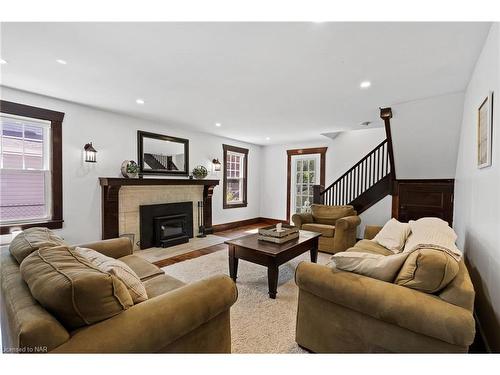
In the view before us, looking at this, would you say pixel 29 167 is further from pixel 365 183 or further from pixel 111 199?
pixel 365 183

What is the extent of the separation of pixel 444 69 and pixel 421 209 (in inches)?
108

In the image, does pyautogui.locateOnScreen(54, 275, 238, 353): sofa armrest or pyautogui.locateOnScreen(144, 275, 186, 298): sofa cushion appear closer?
pyautogui.locateOnScreen(54, 275, 238, 353): sofa armrest

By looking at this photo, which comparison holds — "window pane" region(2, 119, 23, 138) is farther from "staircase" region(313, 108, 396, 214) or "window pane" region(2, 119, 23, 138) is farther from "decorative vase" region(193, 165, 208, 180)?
"staircase" region(313, 108, 396, 214)

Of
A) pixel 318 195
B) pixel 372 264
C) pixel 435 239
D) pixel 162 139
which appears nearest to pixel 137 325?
pixel 372 264

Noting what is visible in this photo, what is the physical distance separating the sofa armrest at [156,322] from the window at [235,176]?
499 centimetres

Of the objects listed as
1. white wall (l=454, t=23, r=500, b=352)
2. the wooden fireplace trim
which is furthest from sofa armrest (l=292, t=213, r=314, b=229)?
the wooden fireplace trim

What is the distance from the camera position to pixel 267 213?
7395mm

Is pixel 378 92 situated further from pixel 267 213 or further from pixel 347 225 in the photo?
pixel 267 213

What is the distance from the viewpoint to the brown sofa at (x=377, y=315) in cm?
124

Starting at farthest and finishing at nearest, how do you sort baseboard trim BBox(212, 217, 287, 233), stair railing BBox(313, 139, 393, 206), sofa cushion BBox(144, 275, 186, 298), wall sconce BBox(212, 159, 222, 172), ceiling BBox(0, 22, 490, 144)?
baseboard trim BBox(212, 217, 287, 233) < wall sconce BBox(212, 159, 222, 172) < stair railing BBox(313, 139, 393, 206) < ceiling BBox(0, 22, 490, 144) < sofa cushion BBox(144, 275, 186, 298)

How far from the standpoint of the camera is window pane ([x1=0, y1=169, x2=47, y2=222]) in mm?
3154

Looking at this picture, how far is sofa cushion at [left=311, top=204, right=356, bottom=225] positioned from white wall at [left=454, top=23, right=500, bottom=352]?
2.03m
